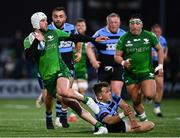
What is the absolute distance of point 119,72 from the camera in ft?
67.8

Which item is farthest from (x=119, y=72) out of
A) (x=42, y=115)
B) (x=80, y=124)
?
(x=42, y=115)

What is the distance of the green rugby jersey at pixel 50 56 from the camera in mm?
17078

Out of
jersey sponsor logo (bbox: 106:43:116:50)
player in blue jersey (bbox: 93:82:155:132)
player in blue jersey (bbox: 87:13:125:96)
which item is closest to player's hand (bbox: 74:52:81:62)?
player in blue jersey (bbox: 87:13:125:96)

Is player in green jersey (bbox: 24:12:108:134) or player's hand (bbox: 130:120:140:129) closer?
player's hand (bbox: 130:120:140:129)

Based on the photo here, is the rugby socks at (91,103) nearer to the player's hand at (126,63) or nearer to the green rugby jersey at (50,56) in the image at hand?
the green rugby jersey at (50,56)

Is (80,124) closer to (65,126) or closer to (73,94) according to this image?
(65,126)

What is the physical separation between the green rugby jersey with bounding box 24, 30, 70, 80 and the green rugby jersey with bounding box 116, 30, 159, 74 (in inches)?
88.0

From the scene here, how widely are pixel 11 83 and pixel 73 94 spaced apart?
1668 centimetres

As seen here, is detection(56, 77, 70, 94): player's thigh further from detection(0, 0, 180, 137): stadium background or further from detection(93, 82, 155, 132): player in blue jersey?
detection(0, 0, 180, 137): stadium background

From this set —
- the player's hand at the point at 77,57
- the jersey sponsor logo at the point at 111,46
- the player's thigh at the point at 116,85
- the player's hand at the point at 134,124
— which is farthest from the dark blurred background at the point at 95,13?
the player's hand at the point at 134,124

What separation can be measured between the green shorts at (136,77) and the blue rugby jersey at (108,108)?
7.51ft

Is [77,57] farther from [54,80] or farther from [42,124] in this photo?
[54,80]

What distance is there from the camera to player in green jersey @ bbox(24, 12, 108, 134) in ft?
54.8

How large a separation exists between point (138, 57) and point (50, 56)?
8.78ft
